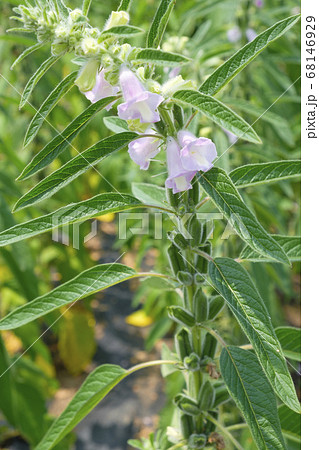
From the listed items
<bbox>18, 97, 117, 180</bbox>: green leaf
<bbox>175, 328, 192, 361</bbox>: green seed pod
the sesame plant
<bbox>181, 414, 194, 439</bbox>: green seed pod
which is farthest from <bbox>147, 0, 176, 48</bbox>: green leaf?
<bbox>181, 414, 194, 439</bbox>: green seed pod

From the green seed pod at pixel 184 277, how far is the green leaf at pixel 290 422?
0.25 meters

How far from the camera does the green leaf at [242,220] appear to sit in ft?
1.81

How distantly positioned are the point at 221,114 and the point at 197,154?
2.6 inches

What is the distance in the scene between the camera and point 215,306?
707mm

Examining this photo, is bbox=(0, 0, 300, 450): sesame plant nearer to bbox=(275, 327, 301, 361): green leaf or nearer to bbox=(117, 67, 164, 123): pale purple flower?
bbox=(117, 67, 164, 123): pale purple flower

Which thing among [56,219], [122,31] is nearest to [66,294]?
[56,219]

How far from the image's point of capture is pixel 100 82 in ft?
2.08

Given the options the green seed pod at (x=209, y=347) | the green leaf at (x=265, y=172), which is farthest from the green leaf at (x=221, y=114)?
the green seed pod at (x=209, y=347)

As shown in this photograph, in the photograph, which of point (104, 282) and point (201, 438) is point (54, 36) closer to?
point (104, 282)

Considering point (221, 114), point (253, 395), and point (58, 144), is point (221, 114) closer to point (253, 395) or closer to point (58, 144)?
point (58, 144)

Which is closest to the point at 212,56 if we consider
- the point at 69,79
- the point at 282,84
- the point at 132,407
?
the point at 282,84

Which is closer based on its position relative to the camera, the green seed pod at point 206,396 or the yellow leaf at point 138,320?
the green seed pod at point 206,396

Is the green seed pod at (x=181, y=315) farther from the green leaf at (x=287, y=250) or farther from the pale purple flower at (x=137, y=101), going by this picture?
the pale purple flower at (x=137, y=101)

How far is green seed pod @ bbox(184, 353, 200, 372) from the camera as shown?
2.37 feet
